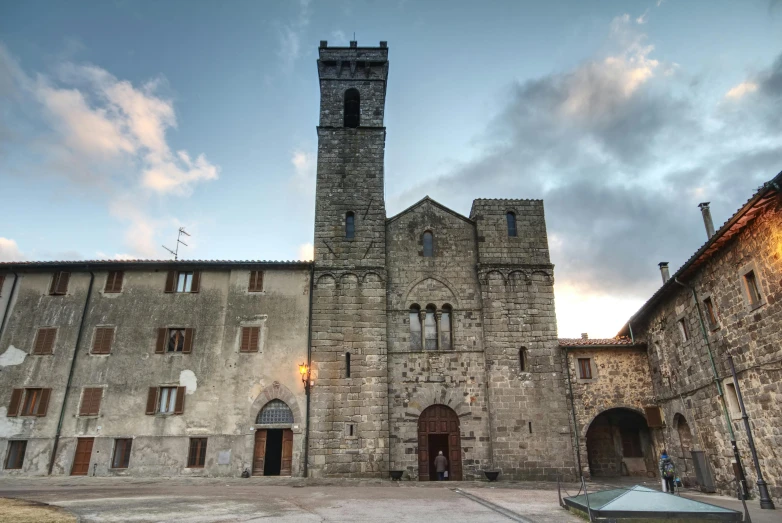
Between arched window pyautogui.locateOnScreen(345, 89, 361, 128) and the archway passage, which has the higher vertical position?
arched window pyautogui.locateOnScreen(345, 89, 361, 128)

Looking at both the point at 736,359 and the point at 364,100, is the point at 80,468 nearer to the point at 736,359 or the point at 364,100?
the point at 364,100

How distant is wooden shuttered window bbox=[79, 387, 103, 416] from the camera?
70.8 ft

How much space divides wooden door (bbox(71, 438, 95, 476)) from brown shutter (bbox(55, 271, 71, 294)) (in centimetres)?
695

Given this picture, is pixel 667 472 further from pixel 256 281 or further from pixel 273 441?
pixel 256 281

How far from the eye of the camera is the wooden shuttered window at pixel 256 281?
23672 millimetres

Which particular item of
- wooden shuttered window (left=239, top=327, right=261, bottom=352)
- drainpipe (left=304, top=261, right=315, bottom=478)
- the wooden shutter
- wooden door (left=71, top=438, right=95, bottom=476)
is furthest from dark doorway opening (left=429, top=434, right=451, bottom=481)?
wooden door (left=71, top=438, right=95, bottom=476)

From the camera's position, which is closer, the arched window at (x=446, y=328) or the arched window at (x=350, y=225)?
the arched window at (x=446, y=328)

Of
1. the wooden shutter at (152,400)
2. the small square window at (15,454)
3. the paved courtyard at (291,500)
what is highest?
the wooden shutter at (152,400)

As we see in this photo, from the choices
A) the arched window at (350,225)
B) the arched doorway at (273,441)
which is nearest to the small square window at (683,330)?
the arched window at (350,225)

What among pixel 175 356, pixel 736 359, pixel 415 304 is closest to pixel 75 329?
pixel 175 356

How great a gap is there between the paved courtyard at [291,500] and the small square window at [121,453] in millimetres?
1059

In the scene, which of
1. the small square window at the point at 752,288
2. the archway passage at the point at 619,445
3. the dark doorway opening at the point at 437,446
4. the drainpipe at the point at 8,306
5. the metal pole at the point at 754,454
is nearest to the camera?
the metal pole at the point at 754,454

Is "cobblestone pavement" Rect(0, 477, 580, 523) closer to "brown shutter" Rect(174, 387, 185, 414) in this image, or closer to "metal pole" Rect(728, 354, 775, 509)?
"brown shutter" Rect(174, 387, 185, 414)

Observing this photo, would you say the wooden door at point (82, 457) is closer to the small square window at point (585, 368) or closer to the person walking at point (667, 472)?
the small square window at point (585, 368)
